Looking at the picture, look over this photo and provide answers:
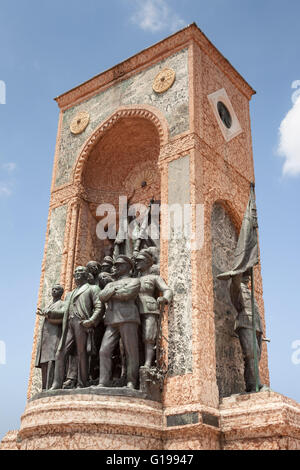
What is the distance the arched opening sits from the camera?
36.0 feet

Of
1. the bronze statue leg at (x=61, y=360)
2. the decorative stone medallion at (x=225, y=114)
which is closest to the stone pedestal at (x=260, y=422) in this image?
the bronze statue leg at (x=61, y=360)

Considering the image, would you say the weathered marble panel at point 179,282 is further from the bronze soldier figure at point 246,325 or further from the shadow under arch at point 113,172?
the shadow under arch at point 113,172

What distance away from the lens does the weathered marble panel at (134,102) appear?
9.96 metres

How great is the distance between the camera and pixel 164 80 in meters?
10.5

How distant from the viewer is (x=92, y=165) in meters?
11.5

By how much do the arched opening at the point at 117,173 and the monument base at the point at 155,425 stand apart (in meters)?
3.89

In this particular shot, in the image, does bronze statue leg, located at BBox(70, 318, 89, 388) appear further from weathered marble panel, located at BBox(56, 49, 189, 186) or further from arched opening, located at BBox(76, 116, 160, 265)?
weathered marble panel, located at BBox(56, 49, 189, 186)

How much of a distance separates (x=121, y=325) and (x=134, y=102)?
4.93 meters

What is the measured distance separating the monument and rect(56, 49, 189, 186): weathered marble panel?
0.03 meters

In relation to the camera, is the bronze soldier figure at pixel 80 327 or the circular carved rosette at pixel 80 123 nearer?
the bronze soldier figure at pixel 80 327
